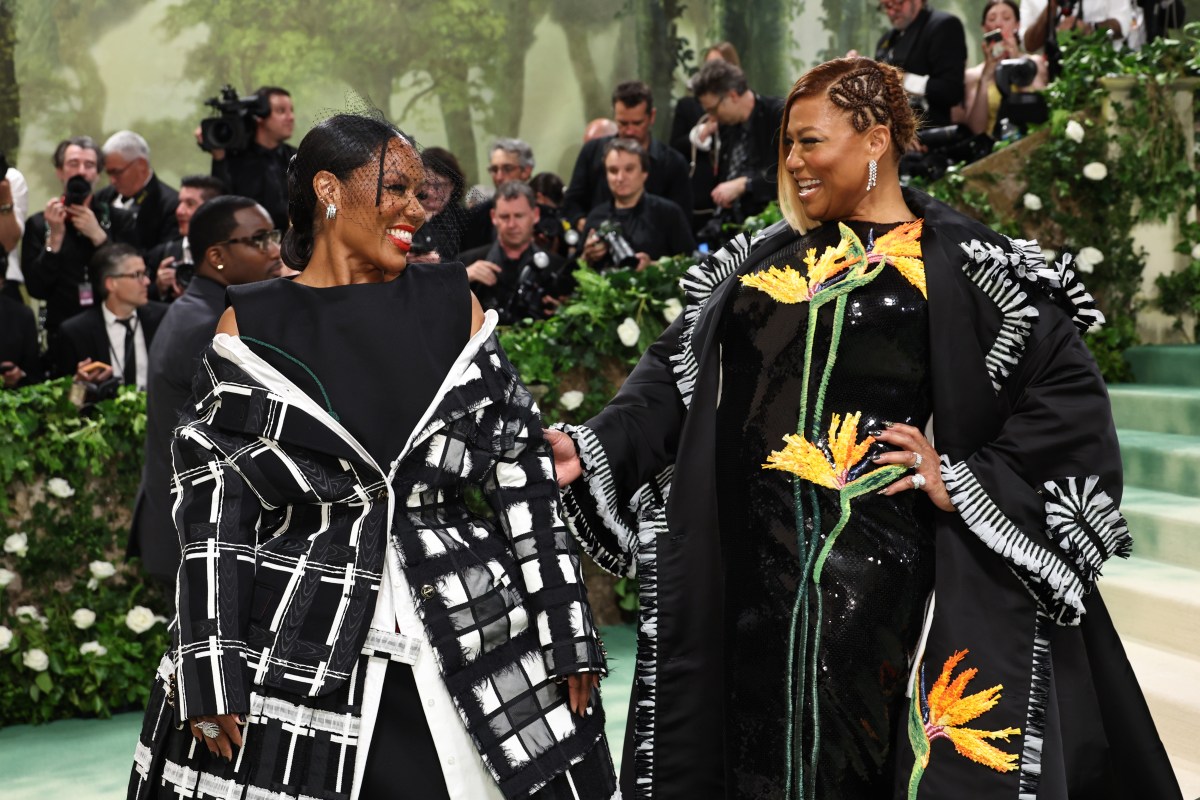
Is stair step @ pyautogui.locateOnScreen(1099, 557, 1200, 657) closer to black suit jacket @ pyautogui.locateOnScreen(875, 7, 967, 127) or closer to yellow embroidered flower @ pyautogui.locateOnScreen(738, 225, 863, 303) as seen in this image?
yellow embroidered flower @ pyautogui.locateOnScreen(738, 225, 863, 303)

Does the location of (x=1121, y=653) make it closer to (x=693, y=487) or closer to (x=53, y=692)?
(x=693, y=487)

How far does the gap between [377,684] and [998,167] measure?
5672mm

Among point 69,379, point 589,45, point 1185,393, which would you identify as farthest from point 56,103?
point 1185,393

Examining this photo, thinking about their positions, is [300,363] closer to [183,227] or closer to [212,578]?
[212,578]

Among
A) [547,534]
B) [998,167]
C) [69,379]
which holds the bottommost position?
[547,534]

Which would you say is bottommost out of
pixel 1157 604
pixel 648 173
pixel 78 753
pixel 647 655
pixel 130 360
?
pixel 78 753

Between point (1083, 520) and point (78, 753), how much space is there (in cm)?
386

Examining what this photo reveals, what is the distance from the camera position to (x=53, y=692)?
227 inches

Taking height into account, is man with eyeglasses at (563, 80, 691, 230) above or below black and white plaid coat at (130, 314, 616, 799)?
above

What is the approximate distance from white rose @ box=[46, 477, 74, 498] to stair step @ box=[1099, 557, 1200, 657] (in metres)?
3.85

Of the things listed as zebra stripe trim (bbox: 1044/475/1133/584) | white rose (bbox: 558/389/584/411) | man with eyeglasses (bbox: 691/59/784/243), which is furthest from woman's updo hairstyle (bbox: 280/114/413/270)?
man with eyeglasses (bbox: 691/59/784/243)

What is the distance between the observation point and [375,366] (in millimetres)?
2621

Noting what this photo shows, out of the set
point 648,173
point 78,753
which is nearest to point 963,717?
point 78,753

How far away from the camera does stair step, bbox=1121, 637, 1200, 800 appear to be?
14.4 ft
